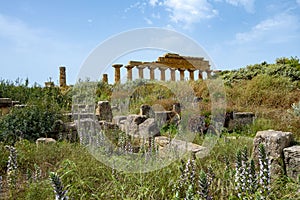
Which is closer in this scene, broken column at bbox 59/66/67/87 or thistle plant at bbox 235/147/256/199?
thistle plant at bbox 235/147/256/199

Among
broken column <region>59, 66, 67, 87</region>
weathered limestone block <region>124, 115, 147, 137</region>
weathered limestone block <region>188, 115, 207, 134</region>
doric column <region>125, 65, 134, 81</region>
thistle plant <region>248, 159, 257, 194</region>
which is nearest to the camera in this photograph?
thistle plant <region>248, 159, 257, 194</region>

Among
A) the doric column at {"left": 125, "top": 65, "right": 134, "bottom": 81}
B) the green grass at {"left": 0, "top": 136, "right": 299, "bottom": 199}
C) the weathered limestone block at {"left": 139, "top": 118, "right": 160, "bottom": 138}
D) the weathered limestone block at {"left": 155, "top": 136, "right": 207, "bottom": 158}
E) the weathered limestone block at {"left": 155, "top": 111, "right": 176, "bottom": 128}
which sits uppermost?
the doric column at {"left": 125, "top": 65, "right": 134, "bottom": 81}

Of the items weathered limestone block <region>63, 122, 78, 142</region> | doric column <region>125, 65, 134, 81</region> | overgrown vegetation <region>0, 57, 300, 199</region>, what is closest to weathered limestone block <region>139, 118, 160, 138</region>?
overgrown vegetation <region>0, 57, 300, 199</region>

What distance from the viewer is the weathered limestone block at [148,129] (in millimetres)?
6129

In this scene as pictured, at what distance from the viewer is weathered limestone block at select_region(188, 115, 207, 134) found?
6852 mm

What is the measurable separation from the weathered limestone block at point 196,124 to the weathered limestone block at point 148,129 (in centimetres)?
87

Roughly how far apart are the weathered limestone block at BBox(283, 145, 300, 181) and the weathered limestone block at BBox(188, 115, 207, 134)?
2870 millimetres

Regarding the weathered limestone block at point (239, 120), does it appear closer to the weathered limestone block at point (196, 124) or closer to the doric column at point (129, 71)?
the weathered limestone block at point (196, 124)

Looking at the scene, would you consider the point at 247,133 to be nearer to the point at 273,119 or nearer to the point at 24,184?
the point at 273,119

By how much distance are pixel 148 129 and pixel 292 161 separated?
297cm

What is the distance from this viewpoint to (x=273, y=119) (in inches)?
299

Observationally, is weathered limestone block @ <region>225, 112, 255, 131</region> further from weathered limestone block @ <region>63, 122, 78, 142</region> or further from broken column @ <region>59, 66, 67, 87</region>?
broken column @ <region>59, 66, 67, 87</region>

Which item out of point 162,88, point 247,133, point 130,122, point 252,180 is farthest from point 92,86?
point 252,180

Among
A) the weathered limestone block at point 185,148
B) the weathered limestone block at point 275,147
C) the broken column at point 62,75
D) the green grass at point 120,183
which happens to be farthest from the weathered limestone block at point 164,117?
the broken column at point 62,75
